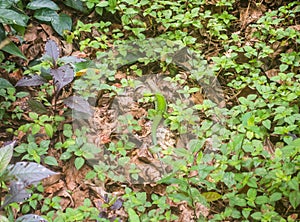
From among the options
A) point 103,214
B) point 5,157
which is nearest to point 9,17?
point 5,157

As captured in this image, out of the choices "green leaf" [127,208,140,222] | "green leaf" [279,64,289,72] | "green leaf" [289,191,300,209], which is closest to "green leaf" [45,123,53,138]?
"green leaf" [127,208,140,222]

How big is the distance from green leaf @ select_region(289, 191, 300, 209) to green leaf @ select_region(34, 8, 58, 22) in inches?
76.4

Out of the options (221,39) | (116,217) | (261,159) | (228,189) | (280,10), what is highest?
(280,10)


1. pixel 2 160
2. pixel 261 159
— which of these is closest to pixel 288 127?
pixel 261 159

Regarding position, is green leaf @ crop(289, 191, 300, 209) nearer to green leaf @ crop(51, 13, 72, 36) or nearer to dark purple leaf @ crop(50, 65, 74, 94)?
dark purple leaf @ crop(50, 65, 74, 94)

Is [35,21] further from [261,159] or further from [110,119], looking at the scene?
[261,159]

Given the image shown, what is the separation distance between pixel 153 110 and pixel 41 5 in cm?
106

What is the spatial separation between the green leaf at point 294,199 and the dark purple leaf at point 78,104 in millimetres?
1186

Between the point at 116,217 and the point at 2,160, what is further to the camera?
the point at 116,217

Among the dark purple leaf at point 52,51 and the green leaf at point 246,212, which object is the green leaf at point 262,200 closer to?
the green leaf at point 246,212

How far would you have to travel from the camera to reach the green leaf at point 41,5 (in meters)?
2.81

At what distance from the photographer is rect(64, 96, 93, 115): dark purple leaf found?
7.89ft

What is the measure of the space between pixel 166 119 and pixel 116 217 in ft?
2.33

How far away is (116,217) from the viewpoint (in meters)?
2.08
